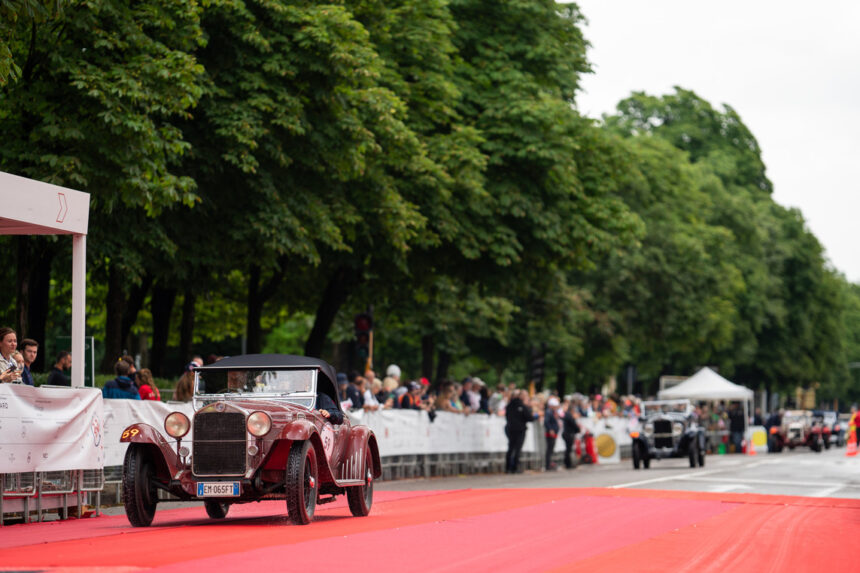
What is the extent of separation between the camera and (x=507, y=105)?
111 feet

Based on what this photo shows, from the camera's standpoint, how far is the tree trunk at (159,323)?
33500mm

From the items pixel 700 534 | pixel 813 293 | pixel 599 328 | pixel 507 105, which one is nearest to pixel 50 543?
pixel 700 534

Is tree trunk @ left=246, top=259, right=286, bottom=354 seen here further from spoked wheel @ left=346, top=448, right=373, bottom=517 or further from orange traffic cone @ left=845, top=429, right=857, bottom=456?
spoked wheel @ left=346, top=448, right=373, bottom=517

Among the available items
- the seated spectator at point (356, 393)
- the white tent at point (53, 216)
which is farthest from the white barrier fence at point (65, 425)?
the white tent at point (53, 216)

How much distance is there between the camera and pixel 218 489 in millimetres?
14586

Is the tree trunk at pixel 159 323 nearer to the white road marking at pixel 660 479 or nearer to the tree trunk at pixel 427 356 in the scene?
the white road marking at pixel 660 479

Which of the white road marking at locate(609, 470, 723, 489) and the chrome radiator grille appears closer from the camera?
the chrome radiator grille

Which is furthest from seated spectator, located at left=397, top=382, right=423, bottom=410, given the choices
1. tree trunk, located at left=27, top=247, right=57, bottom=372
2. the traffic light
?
tree trunk, located at left=27, top=247, right=57, bottom=372

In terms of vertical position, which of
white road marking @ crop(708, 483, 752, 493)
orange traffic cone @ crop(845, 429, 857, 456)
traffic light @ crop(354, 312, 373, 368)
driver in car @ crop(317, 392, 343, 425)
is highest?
traffic light @ crop(354, 312, 373, 368)

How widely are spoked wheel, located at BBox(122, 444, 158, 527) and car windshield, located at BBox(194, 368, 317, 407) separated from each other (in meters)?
1.51

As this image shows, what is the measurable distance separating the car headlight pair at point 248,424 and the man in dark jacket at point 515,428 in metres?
Result: 19.5

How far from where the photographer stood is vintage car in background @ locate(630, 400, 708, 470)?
1452 inches

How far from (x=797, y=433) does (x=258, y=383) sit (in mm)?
52813

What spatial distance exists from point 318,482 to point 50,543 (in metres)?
3.62
